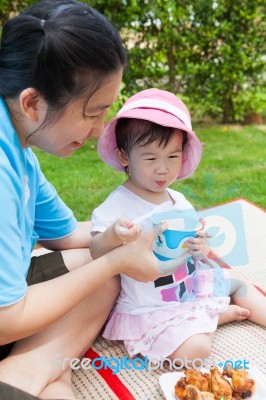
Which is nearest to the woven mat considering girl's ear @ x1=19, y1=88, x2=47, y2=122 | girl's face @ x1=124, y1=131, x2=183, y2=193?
girl's face @ x1=124, y1=131, x2=183, y2=193

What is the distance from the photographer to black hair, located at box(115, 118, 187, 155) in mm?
1533

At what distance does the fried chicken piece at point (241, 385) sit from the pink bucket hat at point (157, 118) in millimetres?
658

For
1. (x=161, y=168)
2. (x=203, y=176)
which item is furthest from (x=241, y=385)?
(x=203, y=176)

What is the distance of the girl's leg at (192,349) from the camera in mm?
1505

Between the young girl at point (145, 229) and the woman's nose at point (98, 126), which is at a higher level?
the woman's nose at point (98, 126)

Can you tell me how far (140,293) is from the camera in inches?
62.6

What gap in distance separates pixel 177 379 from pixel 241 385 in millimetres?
180

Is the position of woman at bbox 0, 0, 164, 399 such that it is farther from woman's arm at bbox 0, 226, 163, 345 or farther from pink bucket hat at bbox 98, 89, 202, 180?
pink bucket hat at bbox 98, 89, 202, 180

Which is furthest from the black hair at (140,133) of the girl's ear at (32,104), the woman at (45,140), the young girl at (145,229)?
the girl's ear at (32,104)

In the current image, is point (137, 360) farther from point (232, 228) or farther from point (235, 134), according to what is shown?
point (235, 134)

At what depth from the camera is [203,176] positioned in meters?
3.26

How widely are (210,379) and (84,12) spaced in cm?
97

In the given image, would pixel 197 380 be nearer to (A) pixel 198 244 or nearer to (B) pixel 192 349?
(B) pixel 192 349

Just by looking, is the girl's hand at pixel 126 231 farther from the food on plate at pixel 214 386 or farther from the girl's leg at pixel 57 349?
the food on plate at pixel 214 386
